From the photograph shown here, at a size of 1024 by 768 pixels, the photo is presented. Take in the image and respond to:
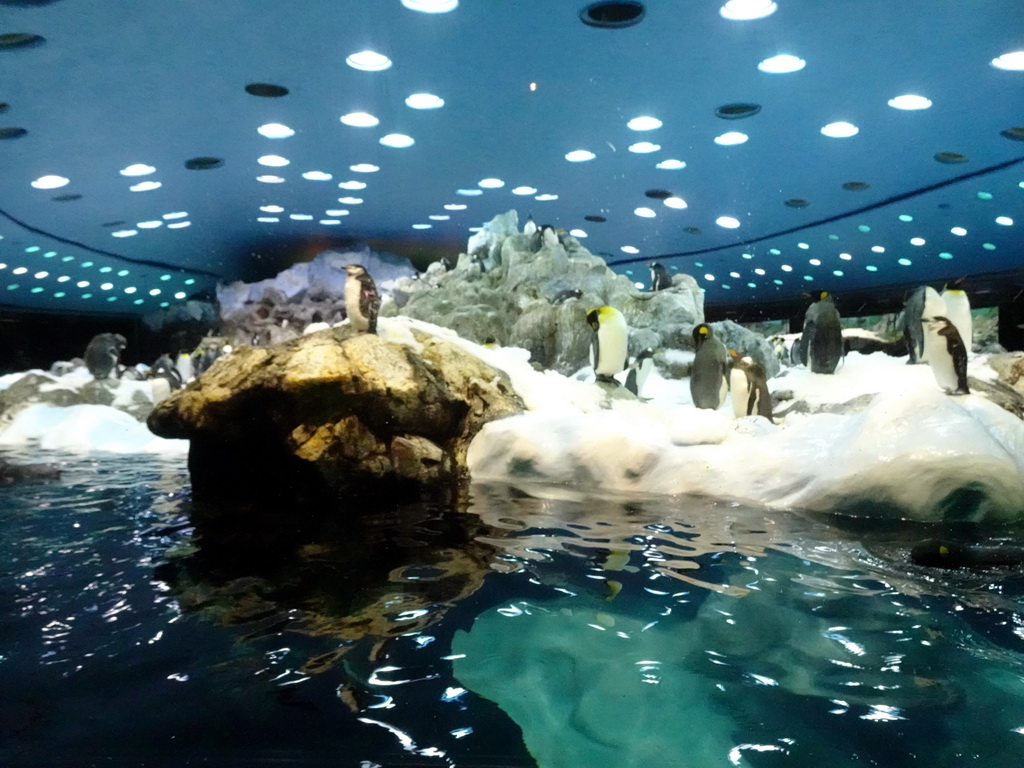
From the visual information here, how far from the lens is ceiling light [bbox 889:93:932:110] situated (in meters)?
5.79

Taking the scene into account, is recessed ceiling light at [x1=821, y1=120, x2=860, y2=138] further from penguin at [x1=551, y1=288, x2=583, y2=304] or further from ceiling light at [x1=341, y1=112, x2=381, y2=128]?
ceiling light at [x1=341, y1=112, x2=381, y2=128]

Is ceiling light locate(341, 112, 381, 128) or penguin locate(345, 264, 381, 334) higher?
ceiling light locate(341, 112, 381, 128)

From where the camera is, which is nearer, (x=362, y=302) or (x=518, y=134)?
(x=362, y=302)

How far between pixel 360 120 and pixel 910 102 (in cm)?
456

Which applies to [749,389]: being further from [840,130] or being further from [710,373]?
[840,130]

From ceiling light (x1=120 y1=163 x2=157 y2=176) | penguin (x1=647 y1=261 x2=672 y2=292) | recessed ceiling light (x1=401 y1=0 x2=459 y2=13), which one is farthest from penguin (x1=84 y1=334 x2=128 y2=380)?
recessed ceiling light (x1=401 y1=0 x2=459 y2=13)

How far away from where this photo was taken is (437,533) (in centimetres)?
335

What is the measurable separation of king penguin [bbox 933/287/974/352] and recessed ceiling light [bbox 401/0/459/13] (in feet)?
20.5

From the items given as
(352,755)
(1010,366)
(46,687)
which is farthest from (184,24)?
(1010,366)

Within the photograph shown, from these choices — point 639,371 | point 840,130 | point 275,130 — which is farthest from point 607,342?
point 275,130

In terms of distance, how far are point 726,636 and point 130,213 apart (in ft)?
28.7

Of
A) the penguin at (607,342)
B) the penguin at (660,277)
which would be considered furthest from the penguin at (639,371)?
the penguin at (660,277)

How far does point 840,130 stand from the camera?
6500 mm

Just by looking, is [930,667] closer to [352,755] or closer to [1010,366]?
[352,755]
